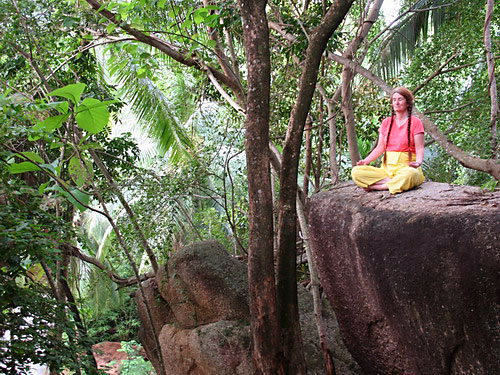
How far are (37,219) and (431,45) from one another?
24.1 feet

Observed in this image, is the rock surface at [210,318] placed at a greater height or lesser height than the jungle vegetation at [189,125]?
lesser

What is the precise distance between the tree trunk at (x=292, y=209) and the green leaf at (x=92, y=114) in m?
2.61

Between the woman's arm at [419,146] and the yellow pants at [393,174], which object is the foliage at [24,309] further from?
the woman's arm at [419,146]

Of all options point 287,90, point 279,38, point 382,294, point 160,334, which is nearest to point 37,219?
point 382,294

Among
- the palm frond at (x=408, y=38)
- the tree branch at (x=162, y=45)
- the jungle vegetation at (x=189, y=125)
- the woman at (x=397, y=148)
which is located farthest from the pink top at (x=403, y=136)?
the palm frond at (x=408, y=38)

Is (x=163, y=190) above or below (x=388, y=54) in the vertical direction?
below

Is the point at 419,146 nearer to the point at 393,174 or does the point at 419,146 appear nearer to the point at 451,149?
the point at 393,174

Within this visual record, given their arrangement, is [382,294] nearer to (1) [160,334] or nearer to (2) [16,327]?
(2) [16,327]

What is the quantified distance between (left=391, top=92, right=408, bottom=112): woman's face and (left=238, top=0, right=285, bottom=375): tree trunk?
126 cm

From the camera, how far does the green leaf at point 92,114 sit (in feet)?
8.79

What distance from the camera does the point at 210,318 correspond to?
6926 mm

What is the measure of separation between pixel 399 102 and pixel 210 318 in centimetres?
371

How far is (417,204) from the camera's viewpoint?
4207mm

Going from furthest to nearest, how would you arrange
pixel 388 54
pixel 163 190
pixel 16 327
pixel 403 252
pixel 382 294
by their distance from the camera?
pixel 388 54 < pixel 163 190 < pixel 382 294 < pixel 403 252 < pixel 16 327
